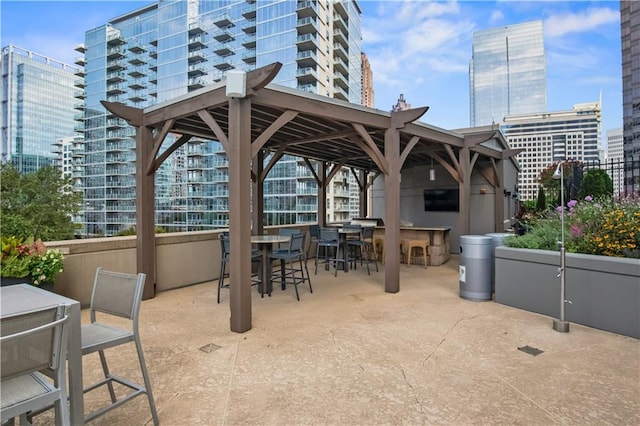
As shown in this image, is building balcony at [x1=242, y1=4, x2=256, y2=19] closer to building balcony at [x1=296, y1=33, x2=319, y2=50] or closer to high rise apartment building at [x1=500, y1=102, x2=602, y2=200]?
building balcony at [x1=296, y1=33, x2=319, y2=50]

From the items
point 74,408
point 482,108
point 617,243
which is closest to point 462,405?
point 74,408

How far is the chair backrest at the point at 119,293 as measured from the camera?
1.91m

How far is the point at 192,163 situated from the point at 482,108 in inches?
1683

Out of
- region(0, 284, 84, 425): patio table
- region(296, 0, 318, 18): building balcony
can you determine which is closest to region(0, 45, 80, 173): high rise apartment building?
region(296, 0, 318, 18): building balcony

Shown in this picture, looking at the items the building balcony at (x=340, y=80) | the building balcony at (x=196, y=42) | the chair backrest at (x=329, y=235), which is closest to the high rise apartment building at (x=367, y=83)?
the building balcony at (x=340, y=80)

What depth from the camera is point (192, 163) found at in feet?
133

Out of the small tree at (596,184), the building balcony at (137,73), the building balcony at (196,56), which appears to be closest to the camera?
the small tree at (596,184)

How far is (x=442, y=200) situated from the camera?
9812 millimetres

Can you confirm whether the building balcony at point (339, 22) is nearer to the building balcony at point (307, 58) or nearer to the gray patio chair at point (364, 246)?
the building balcony at point (307, 58)

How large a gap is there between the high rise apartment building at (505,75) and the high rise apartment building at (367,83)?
1718 cm

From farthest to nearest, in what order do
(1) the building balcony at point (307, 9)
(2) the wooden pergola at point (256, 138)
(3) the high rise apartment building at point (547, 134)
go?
(1) the building balcony at point (307, 9) < (3) the high rise apartment building at point (547, 134) < (2) the wooden pergola at point (256, 138)

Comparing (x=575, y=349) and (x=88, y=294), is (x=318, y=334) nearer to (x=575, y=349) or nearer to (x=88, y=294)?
(x=575, y=349)

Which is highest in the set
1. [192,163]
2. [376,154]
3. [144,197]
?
[192,163]

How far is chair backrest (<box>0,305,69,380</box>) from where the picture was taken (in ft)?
4.05
